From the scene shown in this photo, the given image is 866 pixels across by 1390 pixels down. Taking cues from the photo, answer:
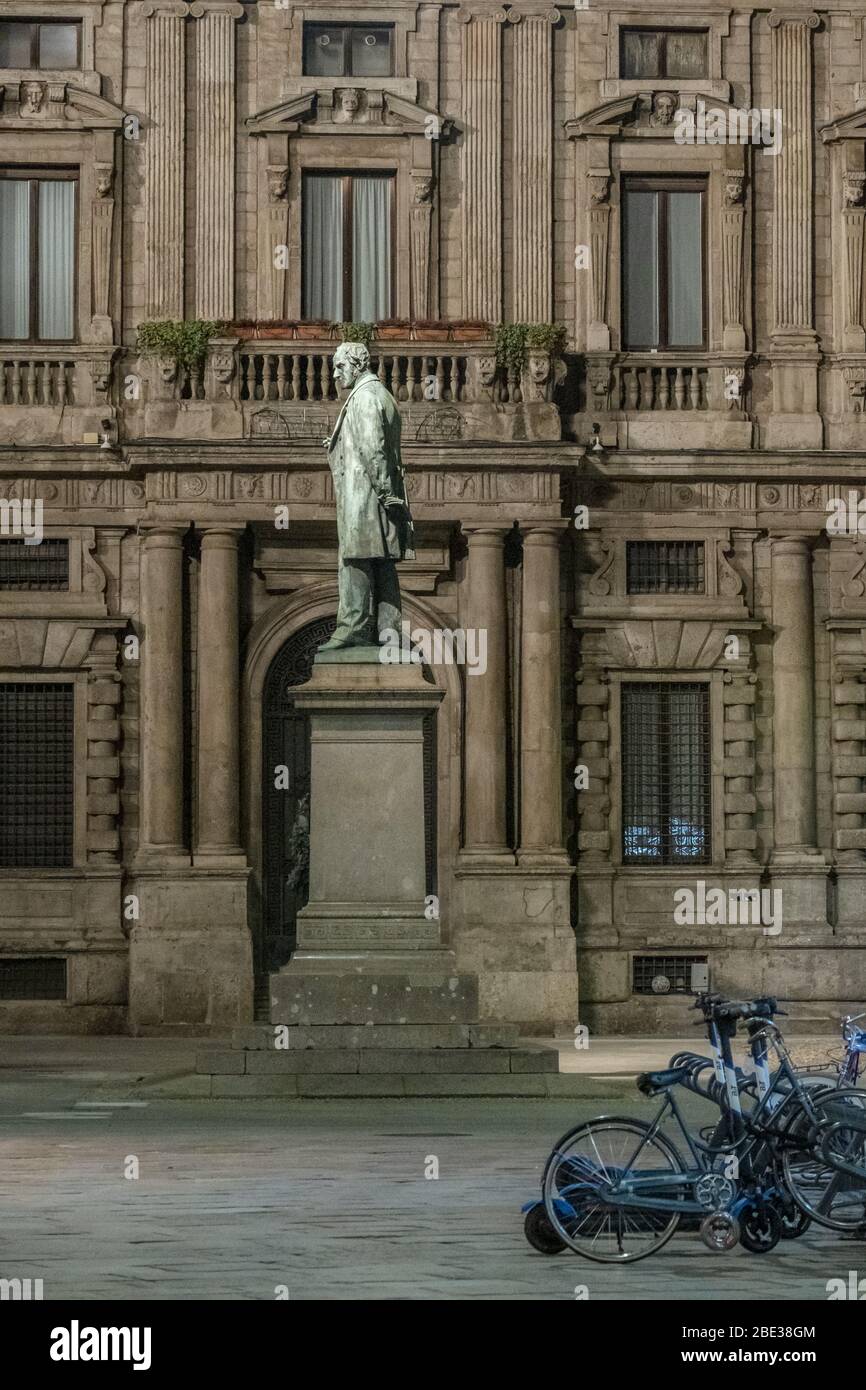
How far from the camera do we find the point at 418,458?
34625mm

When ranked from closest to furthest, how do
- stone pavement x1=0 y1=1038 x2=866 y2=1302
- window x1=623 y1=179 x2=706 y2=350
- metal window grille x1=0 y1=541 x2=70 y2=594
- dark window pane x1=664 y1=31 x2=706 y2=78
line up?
stone pavement x1=0 y1=1038 x2=866 y2=1302 < metal window grille x1=0 y1=541 x2=70 y2=594 < window x1=623 y1=179 x2=706 y2=350 < dark window pane x1=664 y1=31 x2=706 y2=78

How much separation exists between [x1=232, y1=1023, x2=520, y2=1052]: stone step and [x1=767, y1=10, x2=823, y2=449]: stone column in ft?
50.3

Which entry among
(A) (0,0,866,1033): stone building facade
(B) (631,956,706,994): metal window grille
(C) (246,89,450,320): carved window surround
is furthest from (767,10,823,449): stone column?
(B) (631,956,706,994): metal window grille

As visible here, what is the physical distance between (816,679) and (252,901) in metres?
8.28

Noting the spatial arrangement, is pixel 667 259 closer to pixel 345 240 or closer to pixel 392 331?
pixel 345 240

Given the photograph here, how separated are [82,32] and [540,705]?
1120 centimetres

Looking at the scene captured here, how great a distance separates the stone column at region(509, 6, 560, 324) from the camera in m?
36.4

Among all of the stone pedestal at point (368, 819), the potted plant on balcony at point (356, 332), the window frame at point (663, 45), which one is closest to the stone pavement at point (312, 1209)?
the stone pedestal at point (368, 819)

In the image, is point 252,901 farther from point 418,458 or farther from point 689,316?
Result: point 689,316

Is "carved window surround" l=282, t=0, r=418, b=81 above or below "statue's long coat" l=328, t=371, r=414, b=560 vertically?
above

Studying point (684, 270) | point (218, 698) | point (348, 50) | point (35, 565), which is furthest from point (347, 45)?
point (218, 698)

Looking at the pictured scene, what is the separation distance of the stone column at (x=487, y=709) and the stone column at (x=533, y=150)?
3863mm

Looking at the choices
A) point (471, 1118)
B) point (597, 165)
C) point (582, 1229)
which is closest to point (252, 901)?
point (597, 165)

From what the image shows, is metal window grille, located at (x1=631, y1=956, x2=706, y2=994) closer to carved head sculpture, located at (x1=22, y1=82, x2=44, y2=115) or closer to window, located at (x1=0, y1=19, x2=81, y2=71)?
carved head sculpture, located at (x1=22, y1=82, x2=44, y2=115)
